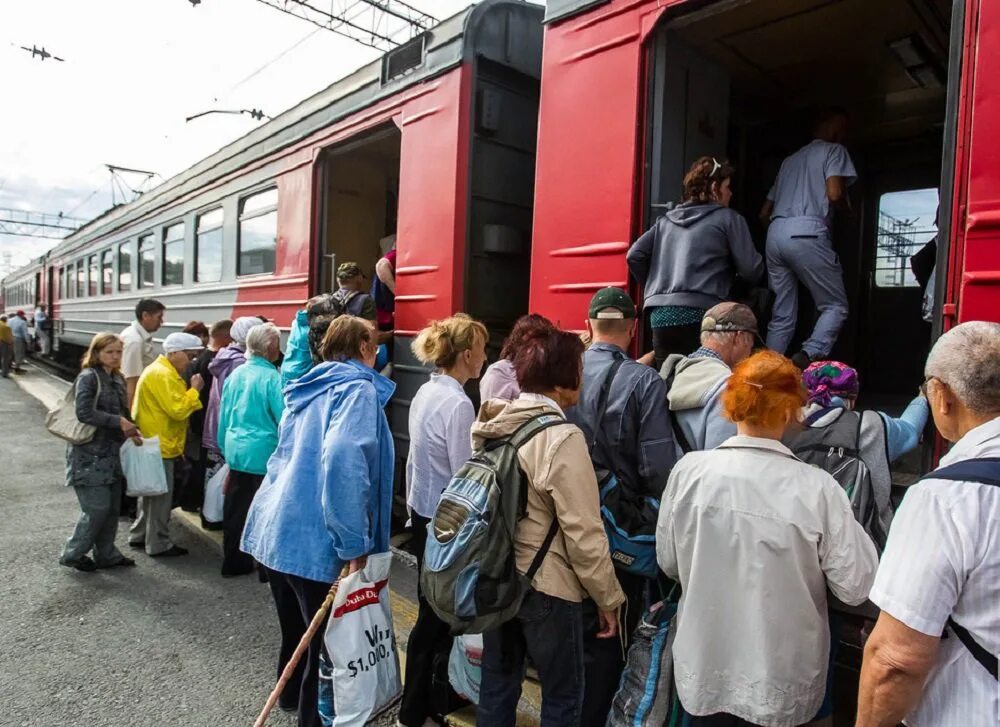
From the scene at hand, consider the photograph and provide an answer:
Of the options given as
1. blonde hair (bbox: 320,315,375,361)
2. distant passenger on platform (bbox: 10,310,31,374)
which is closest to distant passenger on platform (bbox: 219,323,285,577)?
blonde hair (bbox: 320,315,375,361)

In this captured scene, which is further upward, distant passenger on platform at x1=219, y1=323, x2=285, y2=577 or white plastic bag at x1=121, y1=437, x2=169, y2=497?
distant passenger on platform at x1=219, y1=323, x2=285, y2=577

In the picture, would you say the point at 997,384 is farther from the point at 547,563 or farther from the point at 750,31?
the point at 750,31

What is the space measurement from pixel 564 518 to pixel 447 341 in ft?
3.91

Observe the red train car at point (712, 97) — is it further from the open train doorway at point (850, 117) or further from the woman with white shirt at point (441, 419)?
the woman with white shirt at point (441, 419)

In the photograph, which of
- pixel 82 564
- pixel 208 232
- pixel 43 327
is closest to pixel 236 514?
pixel 82 564

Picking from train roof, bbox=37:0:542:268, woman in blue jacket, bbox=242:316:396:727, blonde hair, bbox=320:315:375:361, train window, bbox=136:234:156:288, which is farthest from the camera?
train window, bbox=136:234:156:288

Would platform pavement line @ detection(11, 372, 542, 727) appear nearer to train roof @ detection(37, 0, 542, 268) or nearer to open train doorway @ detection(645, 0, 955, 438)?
open train doorway @ detection(645, 0, 955, 438)

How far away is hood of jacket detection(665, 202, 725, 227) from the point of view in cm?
284

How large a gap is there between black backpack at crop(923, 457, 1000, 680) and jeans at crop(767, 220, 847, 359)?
1935 millimetres

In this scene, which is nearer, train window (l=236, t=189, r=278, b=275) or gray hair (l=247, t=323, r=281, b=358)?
gray hair (l=247, t=323, r=281, b=358)

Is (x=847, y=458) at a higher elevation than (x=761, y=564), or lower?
higher

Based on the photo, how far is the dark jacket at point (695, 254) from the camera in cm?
282

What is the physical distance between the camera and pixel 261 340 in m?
3.85

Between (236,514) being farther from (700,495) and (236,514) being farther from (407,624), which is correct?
(700,495)
